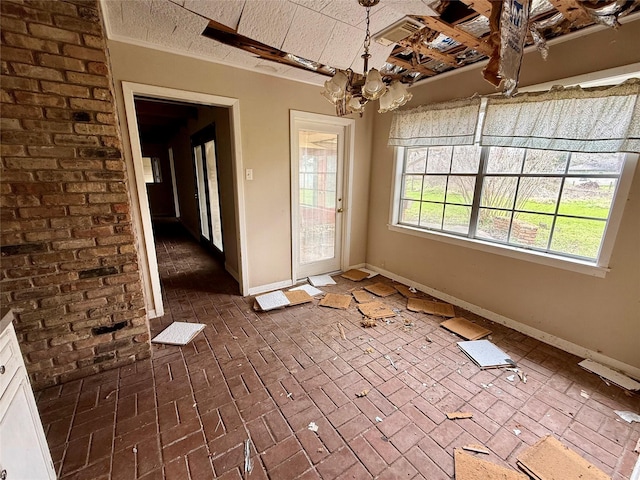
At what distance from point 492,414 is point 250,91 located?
11.2ft

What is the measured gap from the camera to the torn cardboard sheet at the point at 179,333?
2376 millimetres

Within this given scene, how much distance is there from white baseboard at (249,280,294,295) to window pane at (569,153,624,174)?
304 centimetres

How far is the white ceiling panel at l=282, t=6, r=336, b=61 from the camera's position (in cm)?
183

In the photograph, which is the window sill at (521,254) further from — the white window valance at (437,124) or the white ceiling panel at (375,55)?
the white ceiling panel at (375,55)

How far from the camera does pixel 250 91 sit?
2805mm

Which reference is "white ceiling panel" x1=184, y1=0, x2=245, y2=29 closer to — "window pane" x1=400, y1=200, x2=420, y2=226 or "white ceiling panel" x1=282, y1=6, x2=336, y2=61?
"white ceiling panel" x1=282, y1=6, x2=336, y2=61

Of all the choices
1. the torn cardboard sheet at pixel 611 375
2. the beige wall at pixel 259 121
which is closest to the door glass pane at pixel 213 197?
the beige wall at pixel 259 121

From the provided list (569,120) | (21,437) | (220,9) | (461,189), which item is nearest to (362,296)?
(461,189)

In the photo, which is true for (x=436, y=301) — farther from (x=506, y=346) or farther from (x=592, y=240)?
(x=592, y=240)

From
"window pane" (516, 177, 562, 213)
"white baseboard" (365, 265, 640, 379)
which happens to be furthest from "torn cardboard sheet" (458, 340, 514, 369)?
"window pane" (516, 177, 562, 213)

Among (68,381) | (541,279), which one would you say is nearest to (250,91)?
(68,381)

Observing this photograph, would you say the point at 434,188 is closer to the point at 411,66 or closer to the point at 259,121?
the point at 411,66

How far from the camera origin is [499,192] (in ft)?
8.77

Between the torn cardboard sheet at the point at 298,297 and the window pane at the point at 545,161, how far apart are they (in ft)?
8.30
